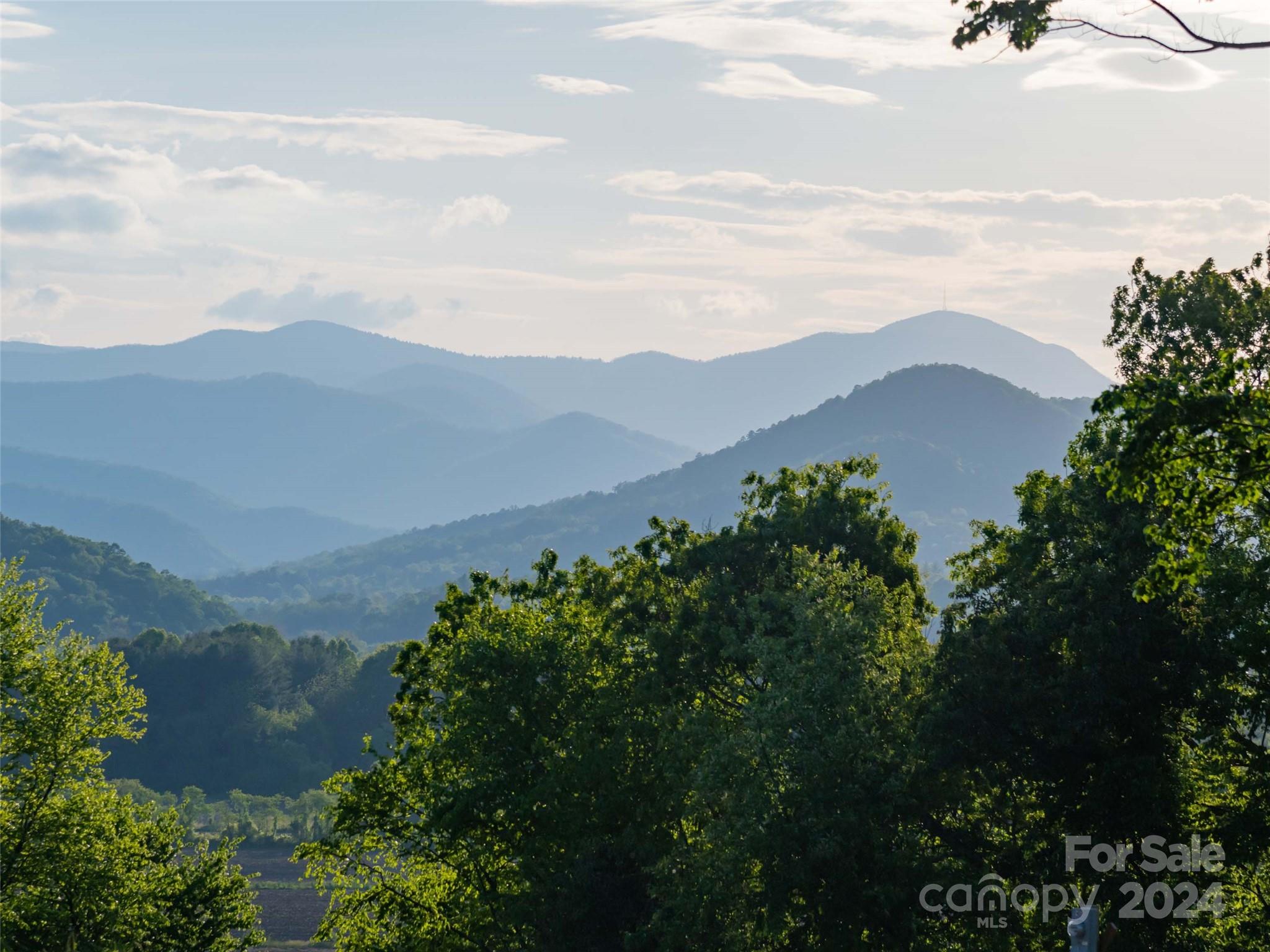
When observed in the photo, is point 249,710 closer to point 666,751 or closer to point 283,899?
point 283,899

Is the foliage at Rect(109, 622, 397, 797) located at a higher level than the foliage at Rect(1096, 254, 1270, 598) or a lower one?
lower

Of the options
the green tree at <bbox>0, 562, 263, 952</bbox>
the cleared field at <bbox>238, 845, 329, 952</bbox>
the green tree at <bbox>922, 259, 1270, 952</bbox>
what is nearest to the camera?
the green tree at <bbox>922, 259, 1270, 952</bbox>

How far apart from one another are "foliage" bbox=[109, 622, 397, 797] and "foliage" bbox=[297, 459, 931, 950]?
121m

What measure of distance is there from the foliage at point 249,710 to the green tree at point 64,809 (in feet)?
401

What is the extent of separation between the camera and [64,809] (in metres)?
30.3

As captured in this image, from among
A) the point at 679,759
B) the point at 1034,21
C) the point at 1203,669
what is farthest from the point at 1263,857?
the point at 1034,21

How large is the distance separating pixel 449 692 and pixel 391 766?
8.01ft

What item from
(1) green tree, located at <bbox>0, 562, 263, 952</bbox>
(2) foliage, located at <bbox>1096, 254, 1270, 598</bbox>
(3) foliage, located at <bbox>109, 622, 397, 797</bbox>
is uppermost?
(2) foliage, located at <bbox>1096, 254, 1270, 598</bbox>

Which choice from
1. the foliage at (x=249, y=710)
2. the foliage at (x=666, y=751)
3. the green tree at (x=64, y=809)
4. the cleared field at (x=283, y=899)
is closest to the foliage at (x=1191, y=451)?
the foliage at (x=666, y=751)

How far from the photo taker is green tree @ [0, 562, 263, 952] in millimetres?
29547

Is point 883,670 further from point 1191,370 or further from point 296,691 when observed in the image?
point 296,691

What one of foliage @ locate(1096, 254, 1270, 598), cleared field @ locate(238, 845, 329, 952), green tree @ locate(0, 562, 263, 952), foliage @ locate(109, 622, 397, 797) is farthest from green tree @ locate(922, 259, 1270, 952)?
foliage @ locate(109, 622, 397, 797)

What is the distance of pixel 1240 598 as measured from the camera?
22.3 m

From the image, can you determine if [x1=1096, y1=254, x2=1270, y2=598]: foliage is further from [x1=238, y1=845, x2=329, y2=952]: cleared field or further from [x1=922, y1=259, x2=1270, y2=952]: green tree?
[x1=238, y1=845, x2=329, y2=952]: cleared field
